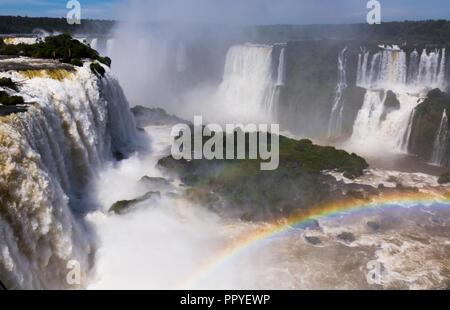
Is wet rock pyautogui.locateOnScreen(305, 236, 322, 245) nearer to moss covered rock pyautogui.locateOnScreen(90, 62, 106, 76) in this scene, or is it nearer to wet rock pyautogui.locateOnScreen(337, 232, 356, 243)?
wet rock pyautogui.locateOnScreen(337, 232, 356, 243)

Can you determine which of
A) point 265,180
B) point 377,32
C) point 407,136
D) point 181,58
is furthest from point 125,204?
point 377,32

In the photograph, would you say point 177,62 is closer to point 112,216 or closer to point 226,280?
point 112,216

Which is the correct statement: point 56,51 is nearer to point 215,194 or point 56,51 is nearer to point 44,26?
point 215,194

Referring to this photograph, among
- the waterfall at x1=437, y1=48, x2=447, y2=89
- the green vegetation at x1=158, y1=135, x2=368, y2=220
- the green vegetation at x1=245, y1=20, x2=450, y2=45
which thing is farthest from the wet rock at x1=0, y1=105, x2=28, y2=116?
the green vegetation at x1=245, y1=20, x2=450, y2=45

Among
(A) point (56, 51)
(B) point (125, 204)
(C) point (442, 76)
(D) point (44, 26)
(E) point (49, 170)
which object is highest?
(D) point (44, 26)

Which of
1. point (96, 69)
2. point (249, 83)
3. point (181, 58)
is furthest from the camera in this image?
point (181, 58)

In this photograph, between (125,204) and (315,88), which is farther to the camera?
(315,88)
